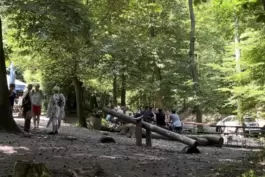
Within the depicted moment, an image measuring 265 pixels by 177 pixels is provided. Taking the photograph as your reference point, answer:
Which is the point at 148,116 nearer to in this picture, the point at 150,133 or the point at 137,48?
the point at 137,48

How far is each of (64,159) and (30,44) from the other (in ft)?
31.0

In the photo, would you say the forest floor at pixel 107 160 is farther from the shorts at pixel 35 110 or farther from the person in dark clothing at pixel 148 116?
the person in dark clothing at pixel 148 116

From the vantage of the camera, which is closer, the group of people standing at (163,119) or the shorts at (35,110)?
the shorts at (35,110)

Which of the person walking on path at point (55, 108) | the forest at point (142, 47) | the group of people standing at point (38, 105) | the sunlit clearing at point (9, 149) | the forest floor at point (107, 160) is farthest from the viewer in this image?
the person walking on path at point (55, 108)

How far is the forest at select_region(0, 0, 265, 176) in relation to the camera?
11867 millimetres

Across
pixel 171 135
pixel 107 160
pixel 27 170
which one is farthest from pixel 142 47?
pixel 27 170

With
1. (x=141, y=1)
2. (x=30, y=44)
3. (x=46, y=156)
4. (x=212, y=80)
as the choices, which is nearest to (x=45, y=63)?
(x=30, y=44)

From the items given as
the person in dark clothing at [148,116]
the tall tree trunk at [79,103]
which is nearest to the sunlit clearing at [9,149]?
the person in dark clothing at [148,116]

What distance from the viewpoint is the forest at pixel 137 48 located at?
11867mm

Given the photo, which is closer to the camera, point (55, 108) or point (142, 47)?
point (55, 108)

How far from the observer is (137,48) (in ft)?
74.8

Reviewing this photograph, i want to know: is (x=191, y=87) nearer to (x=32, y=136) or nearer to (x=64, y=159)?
(x=32, y=136)

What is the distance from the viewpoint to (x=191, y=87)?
30.0m

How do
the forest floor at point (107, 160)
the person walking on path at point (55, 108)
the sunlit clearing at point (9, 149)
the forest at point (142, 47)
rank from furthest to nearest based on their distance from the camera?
the person walking on path at point (55, 108) → the forest at point (142, 47) → the sunlit clearing at point (9, 149) → the forest floor at point (107, 160)
